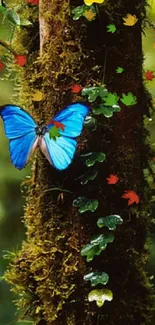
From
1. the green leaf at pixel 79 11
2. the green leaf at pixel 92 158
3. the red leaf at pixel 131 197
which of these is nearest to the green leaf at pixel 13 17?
the green leaf at pixel 79 11

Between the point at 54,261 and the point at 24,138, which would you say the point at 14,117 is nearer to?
the point at 24,138

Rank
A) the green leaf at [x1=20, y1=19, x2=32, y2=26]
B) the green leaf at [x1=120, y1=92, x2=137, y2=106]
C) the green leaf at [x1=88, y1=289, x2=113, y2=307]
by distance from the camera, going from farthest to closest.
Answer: the green leaf at [x1=20, y1=19, x2=32, y2=26] < the green leaf at [x1=120, y1=92, x2=137, y2=106] < the green leaf at [x1=88, y1=289, x2=113, y2=307]

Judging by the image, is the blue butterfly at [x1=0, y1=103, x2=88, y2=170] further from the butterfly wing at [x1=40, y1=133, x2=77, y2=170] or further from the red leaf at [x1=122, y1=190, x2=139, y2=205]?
the red leaf at [x1=122, y1=190, x2=139, y2=205]

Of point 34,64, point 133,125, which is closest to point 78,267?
point 133,125

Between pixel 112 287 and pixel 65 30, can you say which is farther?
pixel 65 30

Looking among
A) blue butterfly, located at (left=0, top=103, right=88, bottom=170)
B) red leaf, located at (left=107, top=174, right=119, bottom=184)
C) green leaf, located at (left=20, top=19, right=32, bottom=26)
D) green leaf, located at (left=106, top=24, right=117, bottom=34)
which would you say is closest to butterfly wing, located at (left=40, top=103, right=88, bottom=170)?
blue butterfly, located at (left=0, top=103, right=88, bottom=170)

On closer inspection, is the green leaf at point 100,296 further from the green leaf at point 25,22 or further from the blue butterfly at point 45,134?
the green leaf at point 25,22

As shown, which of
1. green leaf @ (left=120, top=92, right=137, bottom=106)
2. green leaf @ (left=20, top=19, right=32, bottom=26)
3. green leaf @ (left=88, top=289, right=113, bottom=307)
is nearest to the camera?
green leaf @ (left=88, top=289, right=113, bottom=307)
